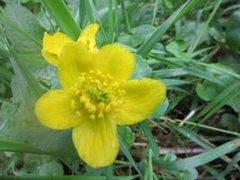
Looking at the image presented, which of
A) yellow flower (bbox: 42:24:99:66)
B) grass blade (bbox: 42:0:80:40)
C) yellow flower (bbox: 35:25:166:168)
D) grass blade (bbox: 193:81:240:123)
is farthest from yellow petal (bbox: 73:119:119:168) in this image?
grass blade (bbox: 193:81:240:123)

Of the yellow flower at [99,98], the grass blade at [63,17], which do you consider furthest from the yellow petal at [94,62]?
the grass blade at [63,17]

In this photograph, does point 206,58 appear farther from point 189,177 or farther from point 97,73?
point 97,73

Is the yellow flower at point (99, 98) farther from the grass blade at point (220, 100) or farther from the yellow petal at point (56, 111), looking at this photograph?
the grass blade at point (220, 100)

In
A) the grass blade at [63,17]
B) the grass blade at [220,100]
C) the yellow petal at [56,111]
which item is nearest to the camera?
the yellow petal at [56,111]

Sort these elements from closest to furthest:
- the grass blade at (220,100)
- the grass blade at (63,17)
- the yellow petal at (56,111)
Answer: the yellow petal at (56,111), the grass blade at (63,17), the grass blade at (220,100)

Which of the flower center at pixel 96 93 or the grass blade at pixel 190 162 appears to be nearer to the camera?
the flower center at pixel 96 93

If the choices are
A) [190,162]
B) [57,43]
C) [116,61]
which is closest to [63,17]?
[57,43]

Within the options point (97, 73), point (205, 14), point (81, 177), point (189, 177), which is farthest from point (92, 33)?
point (205, 14)
